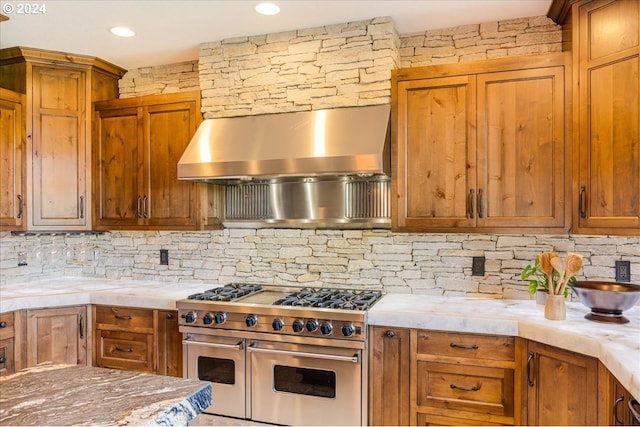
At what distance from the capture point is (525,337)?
7.27 ft

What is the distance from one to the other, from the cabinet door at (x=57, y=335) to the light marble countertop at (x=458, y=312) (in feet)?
0.26

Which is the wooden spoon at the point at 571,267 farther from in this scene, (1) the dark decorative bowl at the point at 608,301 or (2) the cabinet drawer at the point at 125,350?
(2) the cabinet drawer at the point at 125,350

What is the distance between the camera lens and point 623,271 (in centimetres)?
262

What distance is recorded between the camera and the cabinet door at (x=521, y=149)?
8.22ft

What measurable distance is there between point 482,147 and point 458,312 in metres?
1.00

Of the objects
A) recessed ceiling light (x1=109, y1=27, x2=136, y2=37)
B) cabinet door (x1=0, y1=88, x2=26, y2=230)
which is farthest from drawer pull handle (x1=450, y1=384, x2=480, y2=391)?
cabinet door (x1=0, y1=88, x2=26, y2=230)

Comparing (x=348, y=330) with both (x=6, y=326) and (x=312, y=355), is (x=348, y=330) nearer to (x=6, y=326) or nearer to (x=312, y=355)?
(x=312, y=355)

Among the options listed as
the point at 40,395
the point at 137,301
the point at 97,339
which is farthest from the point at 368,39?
the point at 97,339

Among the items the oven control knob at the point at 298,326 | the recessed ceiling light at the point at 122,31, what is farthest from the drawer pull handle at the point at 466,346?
the recessed ceiling light at the point at 122,31

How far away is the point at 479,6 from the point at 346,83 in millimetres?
943

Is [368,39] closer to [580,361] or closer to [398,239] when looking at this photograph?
[398,239]

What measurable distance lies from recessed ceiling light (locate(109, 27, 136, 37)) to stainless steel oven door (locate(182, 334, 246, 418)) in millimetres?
2141

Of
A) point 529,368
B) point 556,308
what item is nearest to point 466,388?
point 529,368

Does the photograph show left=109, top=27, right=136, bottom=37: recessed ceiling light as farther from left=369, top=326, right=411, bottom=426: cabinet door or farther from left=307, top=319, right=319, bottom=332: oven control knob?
left=369, top=326, right=411, bottom=426: cabinet door
